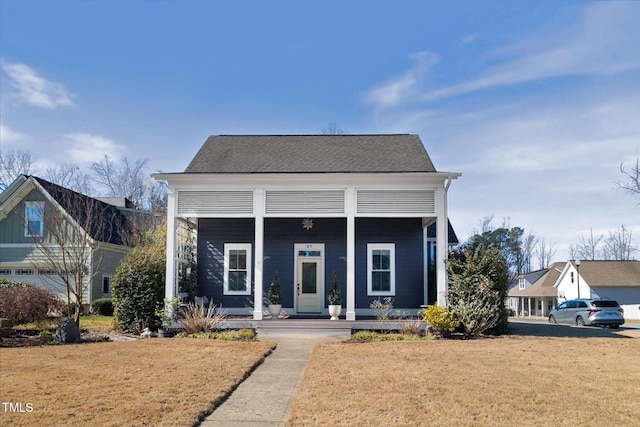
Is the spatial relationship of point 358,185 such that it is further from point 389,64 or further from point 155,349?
point 155,349

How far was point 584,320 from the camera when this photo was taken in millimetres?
25125

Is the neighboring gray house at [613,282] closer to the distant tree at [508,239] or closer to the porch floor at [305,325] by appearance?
the distant tree at [508,239]

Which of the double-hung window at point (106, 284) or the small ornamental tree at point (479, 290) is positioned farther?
the double-hung window at point (106, 284)

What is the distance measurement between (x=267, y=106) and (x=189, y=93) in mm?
5033

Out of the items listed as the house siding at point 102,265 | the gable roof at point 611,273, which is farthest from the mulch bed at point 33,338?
the gable roof at point 611,273

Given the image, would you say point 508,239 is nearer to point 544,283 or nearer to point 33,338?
point 544,283

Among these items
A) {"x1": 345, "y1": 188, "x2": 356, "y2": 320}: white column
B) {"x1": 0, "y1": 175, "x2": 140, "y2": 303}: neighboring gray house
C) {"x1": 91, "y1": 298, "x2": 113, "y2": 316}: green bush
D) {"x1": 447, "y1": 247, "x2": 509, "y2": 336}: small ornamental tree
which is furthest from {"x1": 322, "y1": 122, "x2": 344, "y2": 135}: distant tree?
{"x1": 447, "y1": 247, "x2": 509, "y2": 336}: small ornamental tree

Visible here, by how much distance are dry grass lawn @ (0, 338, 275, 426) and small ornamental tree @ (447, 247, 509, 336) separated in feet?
19.5

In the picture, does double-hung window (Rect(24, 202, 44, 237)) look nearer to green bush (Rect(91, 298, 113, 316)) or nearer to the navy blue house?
green bush (Rect(91, 298, 113, 316))

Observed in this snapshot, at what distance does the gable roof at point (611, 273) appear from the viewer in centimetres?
Answer: 3997

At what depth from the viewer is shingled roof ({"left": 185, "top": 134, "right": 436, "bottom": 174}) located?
701 inches

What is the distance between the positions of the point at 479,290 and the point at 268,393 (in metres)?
9.13

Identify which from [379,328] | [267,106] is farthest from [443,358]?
[267,106]

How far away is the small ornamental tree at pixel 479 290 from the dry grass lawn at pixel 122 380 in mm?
5931
